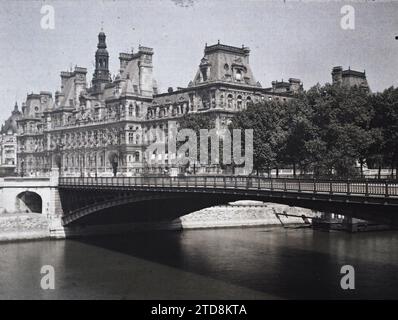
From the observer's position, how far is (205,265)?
155 feet

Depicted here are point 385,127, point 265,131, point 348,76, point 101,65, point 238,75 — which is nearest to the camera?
point 385,127

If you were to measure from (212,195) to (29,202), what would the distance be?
34.5 meters

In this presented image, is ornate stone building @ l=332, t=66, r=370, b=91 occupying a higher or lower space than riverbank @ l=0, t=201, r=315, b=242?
higher

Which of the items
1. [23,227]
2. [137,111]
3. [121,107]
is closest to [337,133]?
[23,227]

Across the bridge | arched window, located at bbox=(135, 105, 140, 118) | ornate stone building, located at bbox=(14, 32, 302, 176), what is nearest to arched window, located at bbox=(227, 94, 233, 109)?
ornate stone building, located at bbox=(14, 32, 302, 176)

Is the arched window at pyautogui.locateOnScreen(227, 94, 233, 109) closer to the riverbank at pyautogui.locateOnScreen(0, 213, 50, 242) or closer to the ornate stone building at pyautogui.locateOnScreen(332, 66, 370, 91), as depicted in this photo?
the ornate stone building at pyautogui.locateOnScreen(332, 66, 370, 91)

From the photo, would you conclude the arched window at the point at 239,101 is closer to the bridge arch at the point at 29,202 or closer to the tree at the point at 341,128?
the tree at the point at 341,128

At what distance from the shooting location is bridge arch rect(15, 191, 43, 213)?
224 feet

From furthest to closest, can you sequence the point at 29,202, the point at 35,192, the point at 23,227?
1. the point at 29,202
2. the point at 35,192
3. the point at 23,227

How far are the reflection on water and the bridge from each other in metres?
3.14

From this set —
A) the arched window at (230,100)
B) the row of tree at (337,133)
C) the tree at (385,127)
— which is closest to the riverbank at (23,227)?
the row of tree at (337,133)

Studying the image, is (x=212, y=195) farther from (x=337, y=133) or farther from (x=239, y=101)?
(x=239, y=101)

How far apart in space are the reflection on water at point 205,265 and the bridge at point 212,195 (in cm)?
314

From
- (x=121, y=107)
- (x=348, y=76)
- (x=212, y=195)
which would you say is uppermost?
(x=348, y=76)
